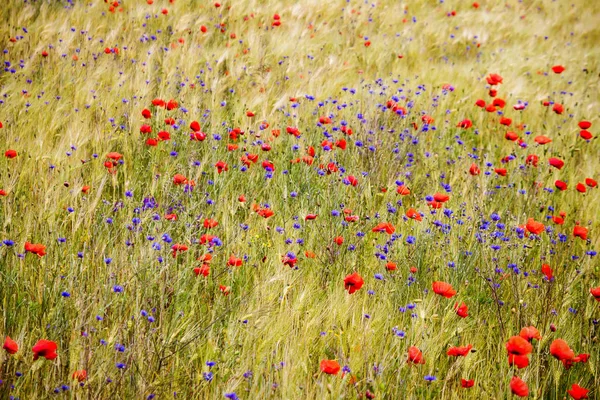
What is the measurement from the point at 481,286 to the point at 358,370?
2.87 ft

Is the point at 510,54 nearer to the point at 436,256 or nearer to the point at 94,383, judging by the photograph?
the point at 436,256

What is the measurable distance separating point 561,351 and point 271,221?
146 centimetres

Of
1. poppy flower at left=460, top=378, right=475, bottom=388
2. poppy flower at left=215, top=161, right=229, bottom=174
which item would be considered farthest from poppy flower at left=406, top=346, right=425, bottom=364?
poppy flower at left=215, top=161, right=229, bottom=174

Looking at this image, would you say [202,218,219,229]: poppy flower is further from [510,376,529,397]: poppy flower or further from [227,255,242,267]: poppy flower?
[510,376,529,397]: poppy flower

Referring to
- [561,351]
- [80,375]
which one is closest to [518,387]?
[561,351]

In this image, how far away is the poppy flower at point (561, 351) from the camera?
1518mm

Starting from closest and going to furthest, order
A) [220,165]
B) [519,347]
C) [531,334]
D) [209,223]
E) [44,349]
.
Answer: [44,349]
[519,347]
[531,334]
[209,223]
[220,165]

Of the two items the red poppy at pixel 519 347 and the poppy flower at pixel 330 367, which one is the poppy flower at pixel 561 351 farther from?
the poppy flower at pixel 330 367

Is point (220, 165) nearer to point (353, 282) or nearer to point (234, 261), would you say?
point (234, 261)

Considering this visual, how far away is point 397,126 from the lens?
372cm

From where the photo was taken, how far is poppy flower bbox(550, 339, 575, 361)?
1518 millimetres

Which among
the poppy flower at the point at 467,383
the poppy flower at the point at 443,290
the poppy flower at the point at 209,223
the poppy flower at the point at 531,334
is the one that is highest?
the poppy flower at the point at 209,223

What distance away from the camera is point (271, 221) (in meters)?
2.48

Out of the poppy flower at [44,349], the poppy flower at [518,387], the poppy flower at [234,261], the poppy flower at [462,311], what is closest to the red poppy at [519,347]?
the poppy flower at [518,387]
